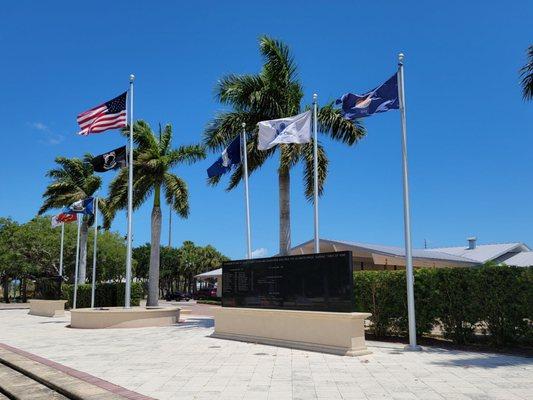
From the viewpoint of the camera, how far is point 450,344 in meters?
13.1

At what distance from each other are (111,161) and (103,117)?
75.2 inches

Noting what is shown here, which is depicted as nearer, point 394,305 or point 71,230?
point 394,305

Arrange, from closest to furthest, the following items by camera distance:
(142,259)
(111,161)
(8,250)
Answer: (111,161)
(8,250)
(142,259)

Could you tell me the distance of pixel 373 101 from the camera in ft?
45.2

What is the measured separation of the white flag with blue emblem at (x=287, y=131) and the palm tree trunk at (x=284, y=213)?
261 cm

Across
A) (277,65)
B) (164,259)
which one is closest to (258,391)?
(277,65)

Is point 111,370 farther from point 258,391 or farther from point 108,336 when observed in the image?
point 108,336

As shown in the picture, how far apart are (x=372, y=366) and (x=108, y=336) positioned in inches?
407

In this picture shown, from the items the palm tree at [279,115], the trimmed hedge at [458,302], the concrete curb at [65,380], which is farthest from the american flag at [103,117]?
the trimmed hedge at [458,302]

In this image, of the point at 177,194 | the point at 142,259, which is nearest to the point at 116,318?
the point at 177,194

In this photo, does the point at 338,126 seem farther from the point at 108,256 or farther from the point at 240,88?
the point at 108,256

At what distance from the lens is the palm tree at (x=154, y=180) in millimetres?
24766

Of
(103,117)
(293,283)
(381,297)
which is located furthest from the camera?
(103,117)

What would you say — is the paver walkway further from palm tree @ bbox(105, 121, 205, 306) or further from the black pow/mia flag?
palm tree @ bbox(105, 121, 205, 306)
